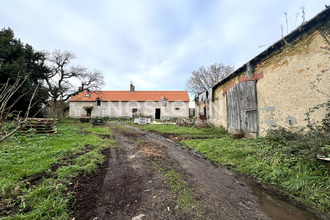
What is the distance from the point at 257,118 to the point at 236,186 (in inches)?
188

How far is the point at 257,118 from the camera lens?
6410 millimetres

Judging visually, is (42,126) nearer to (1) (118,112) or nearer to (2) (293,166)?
(2) (293,166)

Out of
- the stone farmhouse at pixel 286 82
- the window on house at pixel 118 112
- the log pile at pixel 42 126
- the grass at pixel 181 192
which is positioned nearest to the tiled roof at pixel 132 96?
the window on house at pixel 118 112

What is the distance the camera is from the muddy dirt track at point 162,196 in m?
2.01

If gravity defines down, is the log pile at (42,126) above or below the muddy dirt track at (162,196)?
above

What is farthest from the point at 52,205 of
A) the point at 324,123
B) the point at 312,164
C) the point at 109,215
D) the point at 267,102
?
the point at 267,102

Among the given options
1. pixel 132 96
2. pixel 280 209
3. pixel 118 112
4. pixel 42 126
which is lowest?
pixel 280 209

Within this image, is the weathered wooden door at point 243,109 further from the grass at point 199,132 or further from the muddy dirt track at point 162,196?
the muddy dirt track at point 162,196

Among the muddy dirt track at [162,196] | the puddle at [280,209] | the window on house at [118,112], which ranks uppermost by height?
the window on house at [118,112]

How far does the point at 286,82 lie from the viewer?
505cm

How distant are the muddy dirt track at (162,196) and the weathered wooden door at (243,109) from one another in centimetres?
424

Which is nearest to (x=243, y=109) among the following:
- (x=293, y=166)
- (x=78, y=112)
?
(x=293, y=166)

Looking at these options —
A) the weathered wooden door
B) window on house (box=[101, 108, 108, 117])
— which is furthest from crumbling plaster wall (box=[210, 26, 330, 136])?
window on house (box=[101, 108, 108, 117])

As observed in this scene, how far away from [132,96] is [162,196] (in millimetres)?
25687
